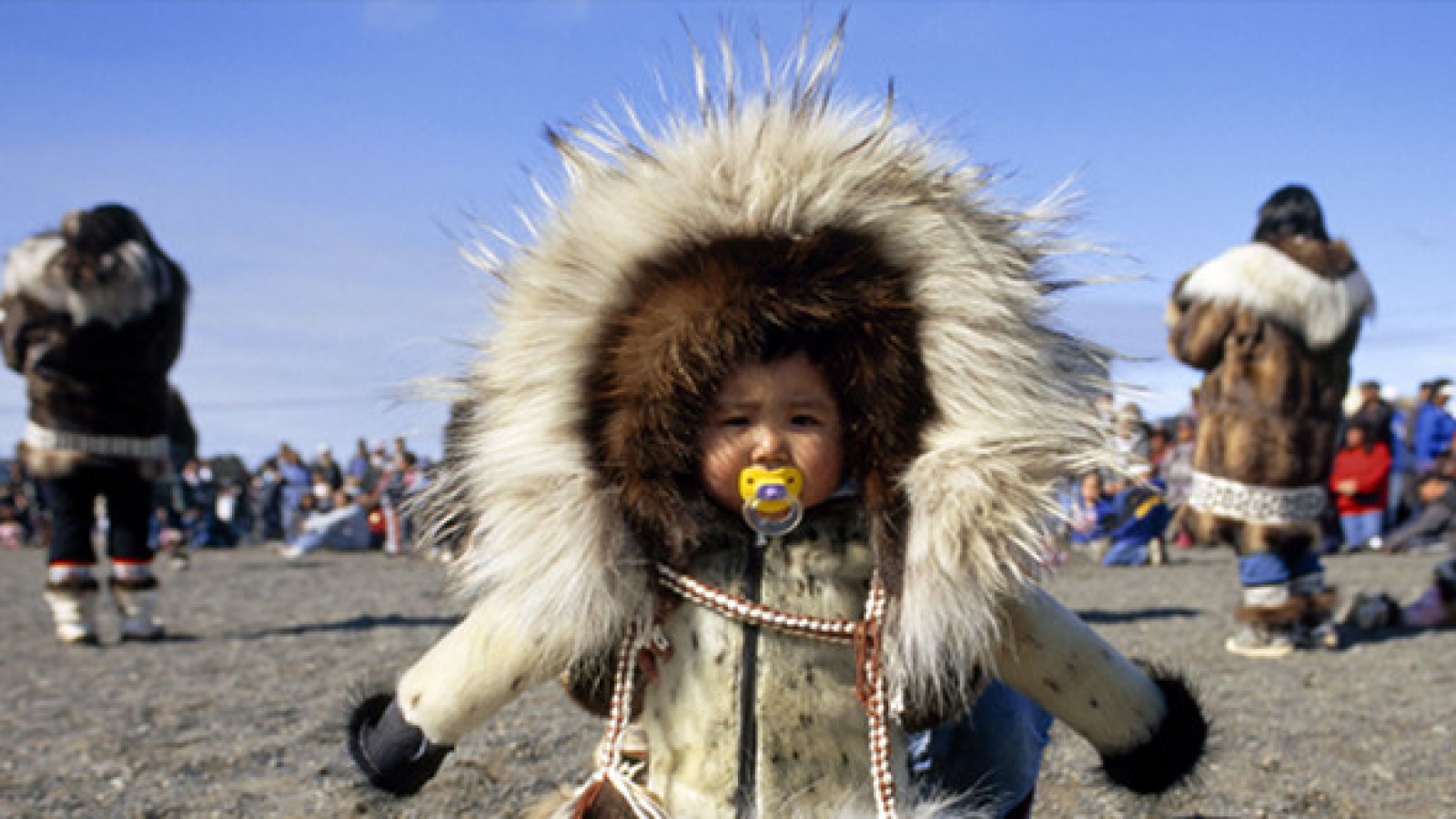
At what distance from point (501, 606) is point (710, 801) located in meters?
0.42

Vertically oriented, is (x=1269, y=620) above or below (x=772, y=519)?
below

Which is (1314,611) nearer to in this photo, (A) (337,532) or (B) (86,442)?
(B) (86,442)

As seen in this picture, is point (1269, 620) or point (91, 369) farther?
point (91, 369)

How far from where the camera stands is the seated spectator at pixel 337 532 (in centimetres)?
1425

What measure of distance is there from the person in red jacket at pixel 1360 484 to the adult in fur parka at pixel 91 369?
30.4 ft

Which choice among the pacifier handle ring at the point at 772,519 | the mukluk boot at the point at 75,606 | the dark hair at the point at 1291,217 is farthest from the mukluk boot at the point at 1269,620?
the mukluk boot at the point at 75,606

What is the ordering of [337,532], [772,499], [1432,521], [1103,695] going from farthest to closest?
[337,532]
[1432,521]
[1103,695]
[772,499]

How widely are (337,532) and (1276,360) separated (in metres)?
12.0

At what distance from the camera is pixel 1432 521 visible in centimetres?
1055

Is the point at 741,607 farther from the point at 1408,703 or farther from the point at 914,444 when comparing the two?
the point at 1408,703

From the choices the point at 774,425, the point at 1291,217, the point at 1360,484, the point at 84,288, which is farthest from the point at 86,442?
the point at 1360,484

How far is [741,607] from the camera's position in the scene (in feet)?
5.69

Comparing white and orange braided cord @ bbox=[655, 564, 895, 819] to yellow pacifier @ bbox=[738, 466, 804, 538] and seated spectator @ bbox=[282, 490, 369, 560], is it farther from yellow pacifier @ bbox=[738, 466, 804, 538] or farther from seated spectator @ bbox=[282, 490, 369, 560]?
seated spectator @ bbox=[282, 490, 369, 560]

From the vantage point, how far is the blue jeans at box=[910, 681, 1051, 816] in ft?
6.56
